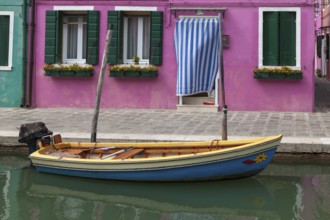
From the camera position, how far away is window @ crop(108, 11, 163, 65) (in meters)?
13.1

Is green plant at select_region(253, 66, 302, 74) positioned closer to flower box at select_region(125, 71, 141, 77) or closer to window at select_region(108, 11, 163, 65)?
window at select_region(108, 11, 163, 65)

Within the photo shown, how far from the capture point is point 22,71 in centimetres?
1352

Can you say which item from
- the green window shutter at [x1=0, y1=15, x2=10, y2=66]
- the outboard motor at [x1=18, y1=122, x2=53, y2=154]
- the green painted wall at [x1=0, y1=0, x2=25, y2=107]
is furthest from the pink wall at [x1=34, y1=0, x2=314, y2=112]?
the outboard motor at [x1=18, y1=122, x2=53, y2=154]

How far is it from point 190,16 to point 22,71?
16.2ft

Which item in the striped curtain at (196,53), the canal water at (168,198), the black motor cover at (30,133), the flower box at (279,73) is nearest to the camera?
the canal water at (168,198)

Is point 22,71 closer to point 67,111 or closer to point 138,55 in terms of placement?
point 67,111

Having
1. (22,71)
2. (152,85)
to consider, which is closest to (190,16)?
(152,85)

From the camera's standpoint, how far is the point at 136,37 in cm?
1361

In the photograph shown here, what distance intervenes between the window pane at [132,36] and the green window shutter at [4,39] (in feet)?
11.3

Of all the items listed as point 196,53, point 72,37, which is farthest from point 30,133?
point 72,37

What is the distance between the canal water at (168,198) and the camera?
5.28m

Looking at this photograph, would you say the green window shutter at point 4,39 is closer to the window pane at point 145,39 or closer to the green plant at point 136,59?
the green plant at point 136,59

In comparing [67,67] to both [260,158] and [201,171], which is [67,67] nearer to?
[201,171]

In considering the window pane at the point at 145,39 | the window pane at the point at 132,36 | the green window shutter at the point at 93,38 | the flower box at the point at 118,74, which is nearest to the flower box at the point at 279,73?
the window pane at the point at 145,39
